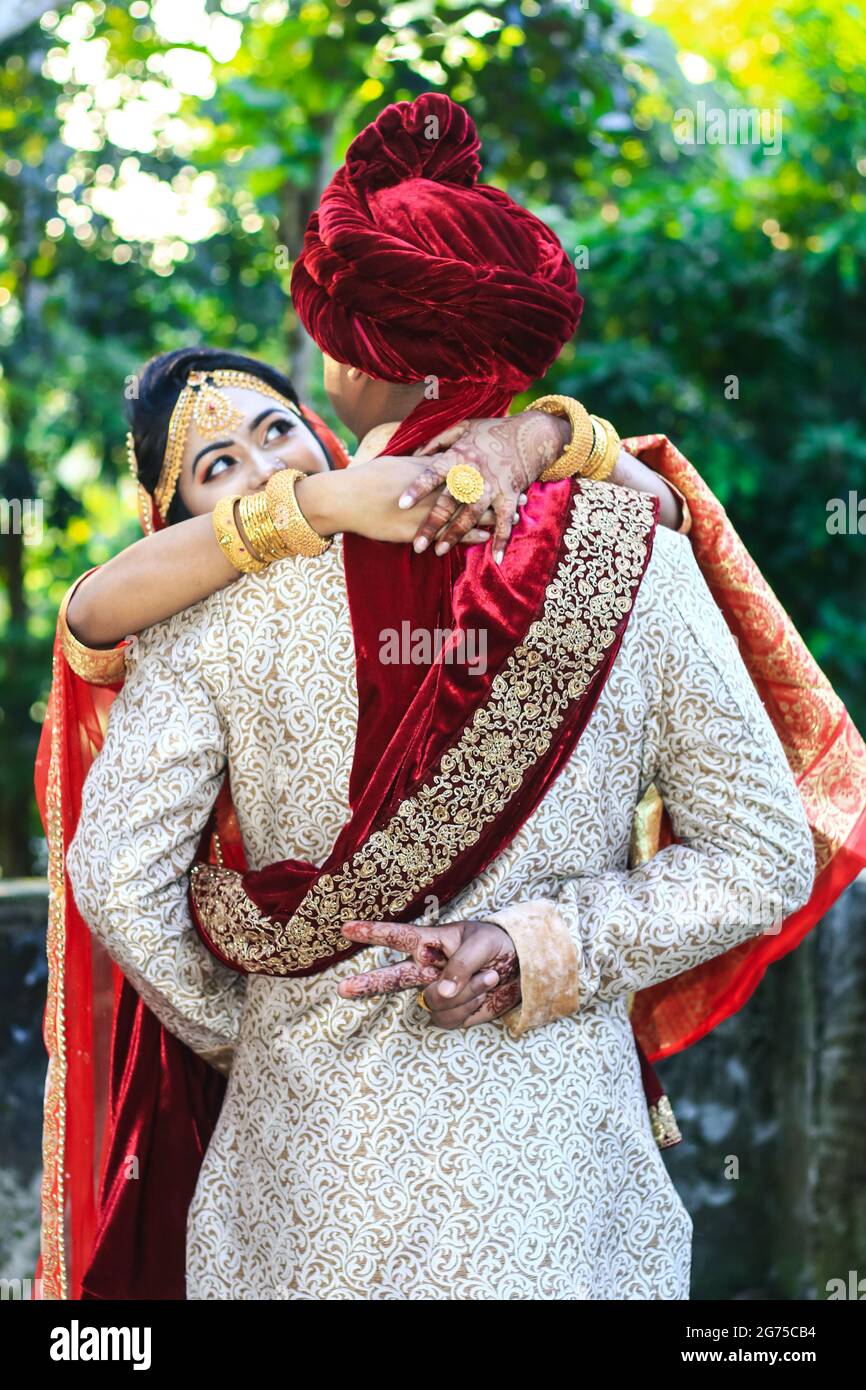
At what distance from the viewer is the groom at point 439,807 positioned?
1.64 metres

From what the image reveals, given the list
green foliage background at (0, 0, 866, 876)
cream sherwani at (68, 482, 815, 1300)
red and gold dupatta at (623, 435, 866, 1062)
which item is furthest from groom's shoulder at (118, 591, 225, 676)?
green foliage background at (0, 0, 866, 876)

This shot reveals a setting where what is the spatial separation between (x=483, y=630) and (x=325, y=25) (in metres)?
3.80

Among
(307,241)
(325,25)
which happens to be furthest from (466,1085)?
(325,25)

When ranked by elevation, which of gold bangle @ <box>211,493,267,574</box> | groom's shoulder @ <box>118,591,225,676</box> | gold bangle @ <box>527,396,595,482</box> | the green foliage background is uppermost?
the green foliage background

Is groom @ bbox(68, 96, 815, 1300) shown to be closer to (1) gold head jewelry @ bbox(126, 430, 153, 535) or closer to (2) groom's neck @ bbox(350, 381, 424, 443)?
(2) groom's neck @ bbox(350, 381, 424, 443)

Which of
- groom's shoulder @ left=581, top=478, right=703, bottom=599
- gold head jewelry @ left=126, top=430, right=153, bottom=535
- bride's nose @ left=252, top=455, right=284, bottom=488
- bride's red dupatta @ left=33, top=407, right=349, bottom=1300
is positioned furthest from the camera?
gold head jewelry @ left=126, top=430, right=153, bottom=535

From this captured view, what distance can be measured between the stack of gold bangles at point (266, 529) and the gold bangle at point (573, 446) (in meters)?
0.29

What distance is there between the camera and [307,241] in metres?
1.75

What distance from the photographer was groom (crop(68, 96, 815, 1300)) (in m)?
1.64

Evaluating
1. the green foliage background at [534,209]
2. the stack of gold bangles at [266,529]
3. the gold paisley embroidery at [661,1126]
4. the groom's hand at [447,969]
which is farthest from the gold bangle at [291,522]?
the green foliage background at [534,209]

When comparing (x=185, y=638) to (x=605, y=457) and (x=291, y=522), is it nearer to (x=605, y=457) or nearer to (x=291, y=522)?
(x=291, y=522)

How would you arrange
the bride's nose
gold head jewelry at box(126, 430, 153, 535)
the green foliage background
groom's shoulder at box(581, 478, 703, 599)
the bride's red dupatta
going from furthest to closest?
1. the green foliage background
2. gold head jewelry at box(126, 430, 153, 535)
3. the bride's nose
4. the bride's red dupatta
5. groom's shoulder at box(581, 478, 703, 599)

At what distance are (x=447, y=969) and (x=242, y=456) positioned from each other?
86 centimetres

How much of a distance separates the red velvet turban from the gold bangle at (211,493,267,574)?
24cm
